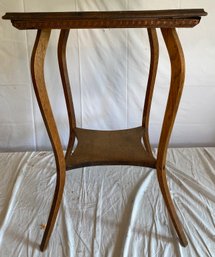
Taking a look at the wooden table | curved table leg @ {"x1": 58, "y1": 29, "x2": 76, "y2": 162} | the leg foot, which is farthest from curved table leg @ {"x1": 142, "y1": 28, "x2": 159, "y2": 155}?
curved table leg @ {"x1": 58, "y1": 29, "x2": 76, "y2": 162}

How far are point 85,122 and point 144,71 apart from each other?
1.09 feet

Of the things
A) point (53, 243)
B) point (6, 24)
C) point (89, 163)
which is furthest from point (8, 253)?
point (6, 24)

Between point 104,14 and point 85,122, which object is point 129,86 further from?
point 104,14

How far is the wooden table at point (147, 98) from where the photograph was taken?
755mm

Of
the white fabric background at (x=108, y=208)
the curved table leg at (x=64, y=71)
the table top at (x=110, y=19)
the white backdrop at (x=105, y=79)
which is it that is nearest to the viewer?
the table top at (x=110, y=19)

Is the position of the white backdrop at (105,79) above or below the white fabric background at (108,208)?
above

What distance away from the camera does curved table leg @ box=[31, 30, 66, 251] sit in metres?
0.81

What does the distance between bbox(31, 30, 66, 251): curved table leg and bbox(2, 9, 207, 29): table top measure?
2.0 inches

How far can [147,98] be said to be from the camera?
3.99 feet

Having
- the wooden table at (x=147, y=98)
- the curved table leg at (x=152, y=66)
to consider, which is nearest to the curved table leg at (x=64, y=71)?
the wooden table at (x=147, y=98)

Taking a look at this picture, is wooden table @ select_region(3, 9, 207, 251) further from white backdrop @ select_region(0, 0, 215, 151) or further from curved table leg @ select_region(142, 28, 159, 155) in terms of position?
white backdrop @ select_region(0, 0, 215, 151)

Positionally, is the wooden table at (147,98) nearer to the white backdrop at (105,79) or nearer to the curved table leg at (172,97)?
the curved table leg at (172,97)

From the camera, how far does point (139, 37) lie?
1286 mm

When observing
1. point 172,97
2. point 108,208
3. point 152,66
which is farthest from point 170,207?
point 152,66
